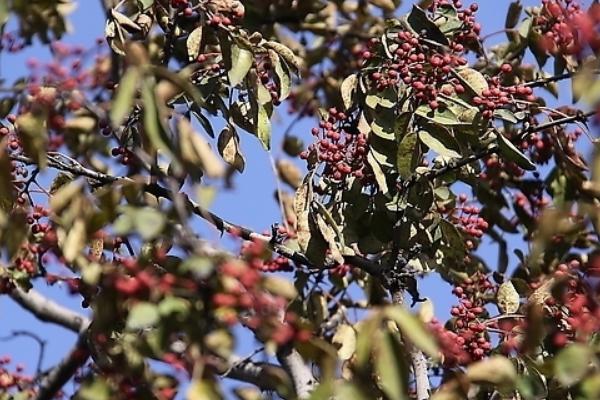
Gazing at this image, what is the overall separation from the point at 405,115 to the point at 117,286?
1229mm

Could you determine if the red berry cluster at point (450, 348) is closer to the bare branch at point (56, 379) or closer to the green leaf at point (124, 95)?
the green leaf at point (124, 95)

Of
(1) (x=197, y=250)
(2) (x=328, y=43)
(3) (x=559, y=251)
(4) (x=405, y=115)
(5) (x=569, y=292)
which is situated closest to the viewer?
(1) (x=197, y=250)

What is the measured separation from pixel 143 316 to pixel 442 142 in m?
1.31

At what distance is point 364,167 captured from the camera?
9.62 ft

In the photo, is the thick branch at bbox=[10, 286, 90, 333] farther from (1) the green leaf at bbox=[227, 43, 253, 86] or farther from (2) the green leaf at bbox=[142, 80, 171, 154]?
(2) the green leaf at bbox=[142, 80, 171, 154]

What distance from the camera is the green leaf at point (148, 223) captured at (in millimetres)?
1661

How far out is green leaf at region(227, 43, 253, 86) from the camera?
9.16 ft

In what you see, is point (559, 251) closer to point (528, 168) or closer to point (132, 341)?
point (528, 168)

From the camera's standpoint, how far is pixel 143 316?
5.38ft

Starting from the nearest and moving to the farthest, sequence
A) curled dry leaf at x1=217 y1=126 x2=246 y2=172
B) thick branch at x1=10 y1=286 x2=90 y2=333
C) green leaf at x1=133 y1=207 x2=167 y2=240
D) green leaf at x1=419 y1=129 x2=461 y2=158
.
A: green leaf at x1=133 y1=207 x2=167 y2=240
green leaf at x1=419 y1=129 x2=461 y2=158
curled dry leaf at x1=217 y1=126 x2=246 y2=172
thick branch at x1=10 y1=286 x2=90 y2=333

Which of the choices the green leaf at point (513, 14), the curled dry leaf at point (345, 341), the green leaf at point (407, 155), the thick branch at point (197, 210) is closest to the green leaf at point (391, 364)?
the thick branch at point (197, 210)

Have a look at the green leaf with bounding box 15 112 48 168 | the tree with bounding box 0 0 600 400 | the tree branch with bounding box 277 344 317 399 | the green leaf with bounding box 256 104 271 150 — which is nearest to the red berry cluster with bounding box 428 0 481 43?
the tree with bounding box 0 0 600 400

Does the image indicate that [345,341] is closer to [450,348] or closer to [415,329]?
[450,348]

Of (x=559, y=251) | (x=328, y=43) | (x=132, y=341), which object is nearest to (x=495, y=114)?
(x=559, y=251)
